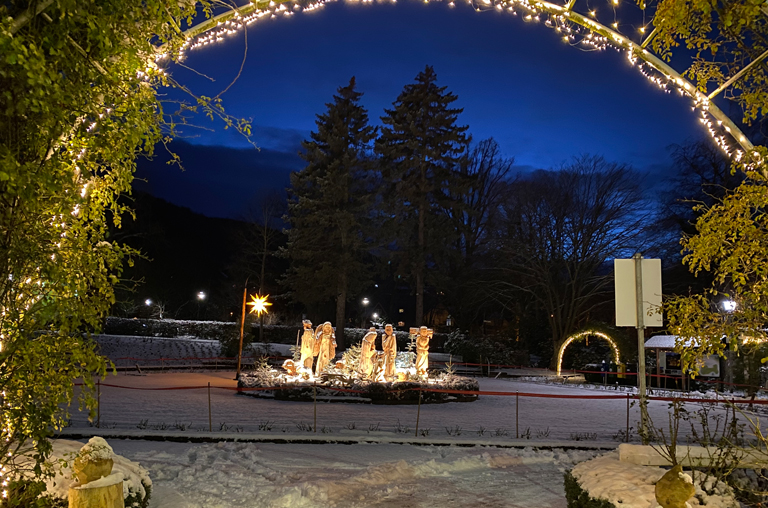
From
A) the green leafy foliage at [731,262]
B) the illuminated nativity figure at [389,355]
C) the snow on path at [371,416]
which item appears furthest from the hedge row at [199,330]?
the green leafy foliage at [731,262]

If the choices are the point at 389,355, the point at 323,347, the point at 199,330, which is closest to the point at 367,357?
the point at 389,355

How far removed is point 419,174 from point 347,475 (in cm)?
3596

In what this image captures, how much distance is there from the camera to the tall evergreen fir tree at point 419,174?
4128cm

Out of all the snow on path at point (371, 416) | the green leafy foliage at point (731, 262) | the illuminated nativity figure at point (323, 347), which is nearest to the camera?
the green leafy foliage at point (731, 262)

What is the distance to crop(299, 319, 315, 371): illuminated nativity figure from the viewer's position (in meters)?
19.4

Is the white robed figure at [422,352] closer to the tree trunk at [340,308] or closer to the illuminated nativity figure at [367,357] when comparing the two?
the illuminated nativity figure at [367,357]

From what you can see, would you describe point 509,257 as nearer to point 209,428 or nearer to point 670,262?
point 670,262

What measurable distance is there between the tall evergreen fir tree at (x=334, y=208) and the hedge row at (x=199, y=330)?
398 cm

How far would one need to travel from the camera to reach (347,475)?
8.09 metres

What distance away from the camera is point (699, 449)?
6633mm

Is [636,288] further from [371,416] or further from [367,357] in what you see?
[367,357]

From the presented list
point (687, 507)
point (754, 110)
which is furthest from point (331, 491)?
point (754, 110)

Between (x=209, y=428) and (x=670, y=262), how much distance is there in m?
30.2

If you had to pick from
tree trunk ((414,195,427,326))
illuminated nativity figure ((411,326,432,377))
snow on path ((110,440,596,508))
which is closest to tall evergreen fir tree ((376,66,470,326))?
tree trunk ((414,195,427,326))
